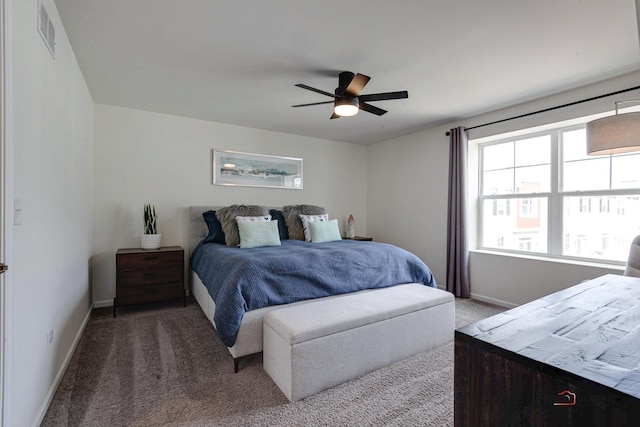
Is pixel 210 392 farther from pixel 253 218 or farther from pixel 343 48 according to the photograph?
pixel 343 48

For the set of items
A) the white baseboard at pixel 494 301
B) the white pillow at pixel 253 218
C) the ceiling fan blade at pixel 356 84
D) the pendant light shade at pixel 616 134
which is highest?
the ceiling fan blade at pixel 356 84

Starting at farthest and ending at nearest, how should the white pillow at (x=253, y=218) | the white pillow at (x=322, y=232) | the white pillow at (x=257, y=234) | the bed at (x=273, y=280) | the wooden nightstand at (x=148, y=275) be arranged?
the white pillow at (x=322, y=232) → the white pillow at (x=253, y=218) → the white pillow at (x=257, y=234) → the wooden nightstand at (x=148, y=275) → the bed at (x=273, y=280)

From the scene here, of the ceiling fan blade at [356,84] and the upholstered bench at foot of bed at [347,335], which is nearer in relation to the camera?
the upholstered bench at foot of bed at [347,335]

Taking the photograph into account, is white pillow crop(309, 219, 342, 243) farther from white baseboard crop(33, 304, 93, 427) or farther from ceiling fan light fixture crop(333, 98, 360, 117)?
white baseboard crop(33, 304, 93, 427)

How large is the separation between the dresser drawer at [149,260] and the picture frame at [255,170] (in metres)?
1.19

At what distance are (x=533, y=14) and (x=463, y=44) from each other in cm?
44

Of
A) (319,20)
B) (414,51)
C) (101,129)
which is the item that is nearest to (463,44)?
(414,51)

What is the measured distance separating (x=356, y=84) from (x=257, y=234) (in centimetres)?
189

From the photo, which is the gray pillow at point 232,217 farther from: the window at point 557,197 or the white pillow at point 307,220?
the window at point 557,197

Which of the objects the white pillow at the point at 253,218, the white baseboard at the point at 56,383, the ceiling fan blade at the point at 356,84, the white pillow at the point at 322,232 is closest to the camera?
the white baseboard at the point at 56,383

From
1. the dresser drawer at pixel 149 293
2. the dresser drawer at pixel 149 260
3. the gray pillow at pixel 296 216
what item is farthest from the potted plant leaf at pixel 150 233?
the gray pillow at pixel 296 216

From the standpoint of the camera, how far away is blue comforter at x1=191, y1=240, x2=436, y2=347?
211 cm

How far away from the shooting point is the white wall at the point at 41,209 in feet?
4.37

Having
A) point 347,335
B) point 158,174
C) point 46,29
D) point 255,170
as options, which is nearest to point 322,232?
point 255,170
